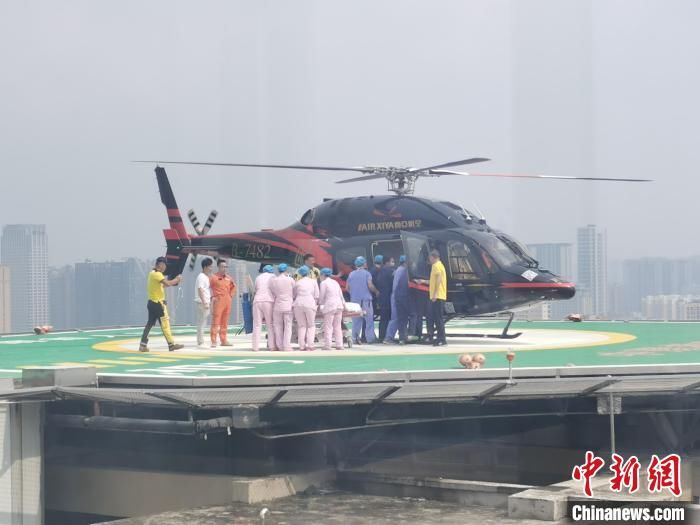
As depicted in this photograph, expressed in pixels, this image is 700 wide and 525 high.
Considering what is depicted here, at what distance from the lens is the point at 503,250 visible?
21078mm

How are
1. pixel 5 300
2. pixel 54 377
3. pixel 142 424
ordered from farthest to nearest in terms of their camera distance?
pixel 5 300 → pixel 142 424 → pixel 54 377

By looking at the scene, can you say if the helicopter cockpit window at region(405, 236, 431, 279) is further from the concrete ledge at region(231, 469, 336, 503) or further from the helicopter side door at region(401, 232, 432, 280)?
the concrete ledge at region(231, 469, 336, 503)

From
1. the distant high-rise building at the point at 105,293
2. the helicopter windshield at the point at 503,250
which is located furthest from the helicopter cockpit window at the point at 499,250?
the distant high-rise building at the point at 105,293

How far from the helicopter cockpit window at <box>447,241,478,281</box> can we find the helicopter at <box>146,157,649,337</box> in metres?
0.02

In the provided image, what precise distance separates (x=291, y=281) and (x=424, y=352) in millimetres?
2690

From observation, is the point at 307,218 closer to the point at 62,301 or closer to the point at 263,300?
the point at 263,300

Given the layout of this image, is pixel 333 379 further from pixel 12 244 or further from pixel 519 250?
pixel 12 244

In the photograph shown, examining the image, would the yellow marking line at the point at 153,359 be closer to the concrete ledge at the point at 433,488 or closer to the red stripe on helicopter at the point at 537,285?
the concrete ledge at the point at 433,488

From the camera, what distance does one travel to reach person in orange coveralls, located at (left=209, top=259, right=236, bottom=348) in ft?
67.7

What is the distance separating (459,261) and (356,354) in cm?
355

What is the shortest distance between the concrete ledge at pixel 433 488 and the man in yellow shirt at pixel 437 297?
4714mm

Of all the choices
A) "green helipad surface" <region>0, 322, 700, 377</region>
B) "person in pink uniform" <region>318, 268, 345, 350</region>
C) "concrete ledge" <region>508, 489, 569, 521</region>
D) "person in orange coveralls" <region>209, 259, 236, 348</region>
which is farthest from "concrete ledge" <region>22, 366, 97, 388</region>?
"person in orange coveralls" <region>209, 259, 236, 348</region>

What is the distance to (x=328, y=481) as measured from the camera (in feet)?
52.6

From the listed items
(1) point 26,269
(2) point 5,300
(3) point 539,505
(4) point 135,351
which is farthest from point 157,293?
(1) point 26,269
